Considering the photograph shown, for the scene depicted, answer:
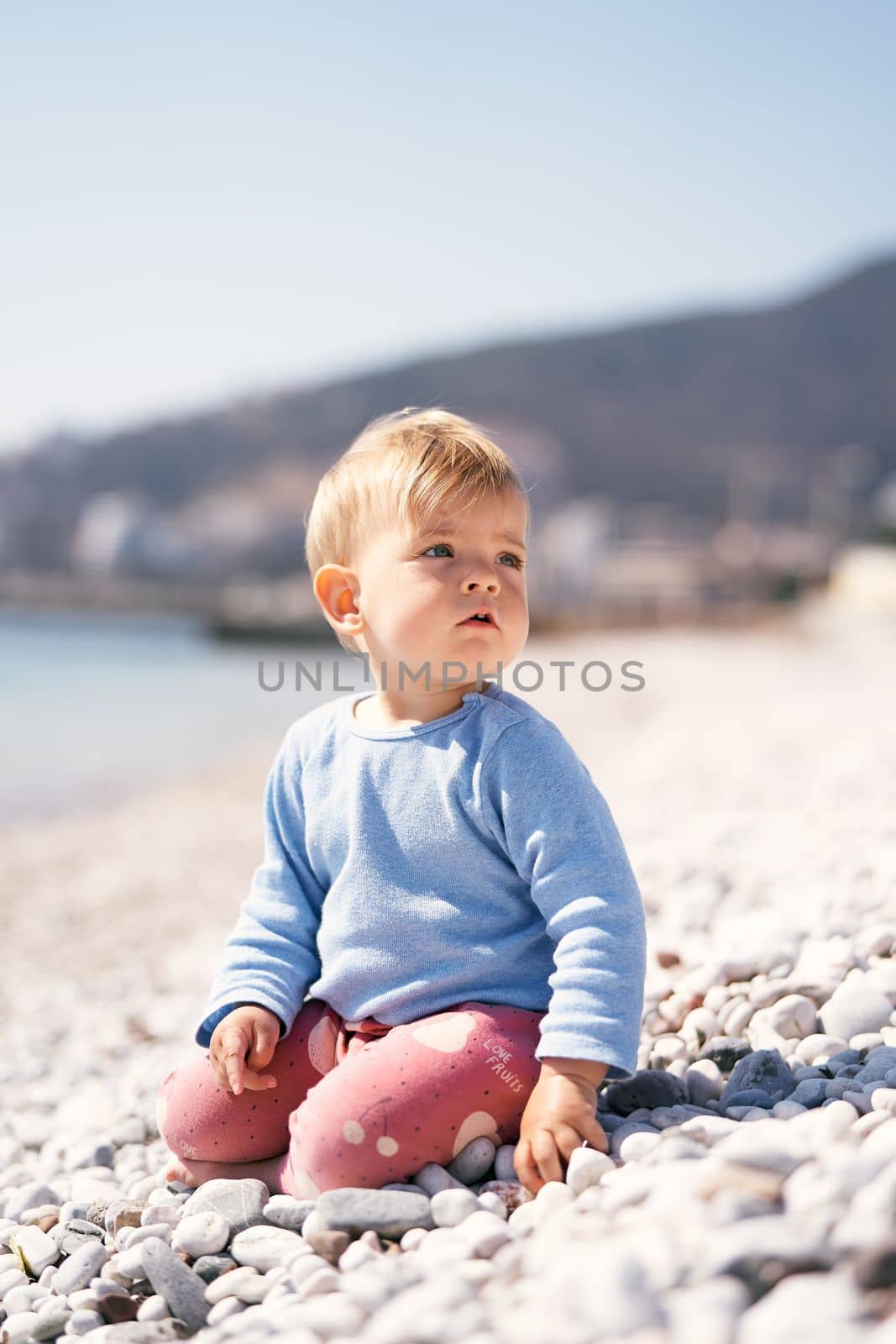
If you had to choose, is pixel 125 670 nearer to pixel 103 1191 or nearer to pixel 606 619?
pixel 606 619

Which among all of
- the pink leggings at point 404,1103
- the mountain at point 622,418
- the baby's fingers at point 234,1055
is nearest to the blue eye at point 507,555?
the pink leggings at point 404,1103

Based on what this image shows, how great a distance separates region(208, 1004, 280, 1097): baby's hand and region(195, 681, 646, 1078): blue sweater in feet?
0.08

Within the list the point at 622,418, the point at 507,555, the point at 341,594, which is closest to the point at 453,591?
the point at 507,555

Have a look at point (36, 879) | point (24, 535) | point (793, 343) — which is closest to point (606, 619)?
point (36, 879)

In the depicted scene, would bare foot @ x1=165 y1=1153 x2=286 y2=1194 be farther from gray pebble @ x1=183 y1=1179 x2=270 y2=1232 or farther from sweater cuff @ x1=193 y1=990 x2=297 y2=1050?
sweater cuff @ x1=193 y1=990 x2=297 y2=1050

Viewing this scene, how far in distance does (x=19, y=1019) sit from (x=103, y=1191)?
1.78 m

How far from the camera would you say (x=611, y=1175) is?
136 centimetres

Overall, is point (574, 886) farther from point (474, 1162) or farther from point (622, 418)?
point (622, 418)

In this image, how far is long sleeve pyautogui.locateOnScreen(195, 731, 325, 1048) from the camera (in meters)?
1.81

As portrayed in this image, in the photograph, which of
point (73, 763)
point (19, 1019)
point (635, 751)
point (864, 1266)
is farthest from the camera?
point (73, 763)

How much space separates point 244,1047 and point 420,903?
359 mm

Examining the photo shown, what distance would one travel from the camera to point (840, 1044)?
1796 mm

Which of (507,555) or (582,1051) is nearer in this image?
(582,1051)

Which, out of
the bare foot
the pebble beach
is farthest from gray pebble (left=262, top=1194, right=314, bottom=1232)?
the bare foot
